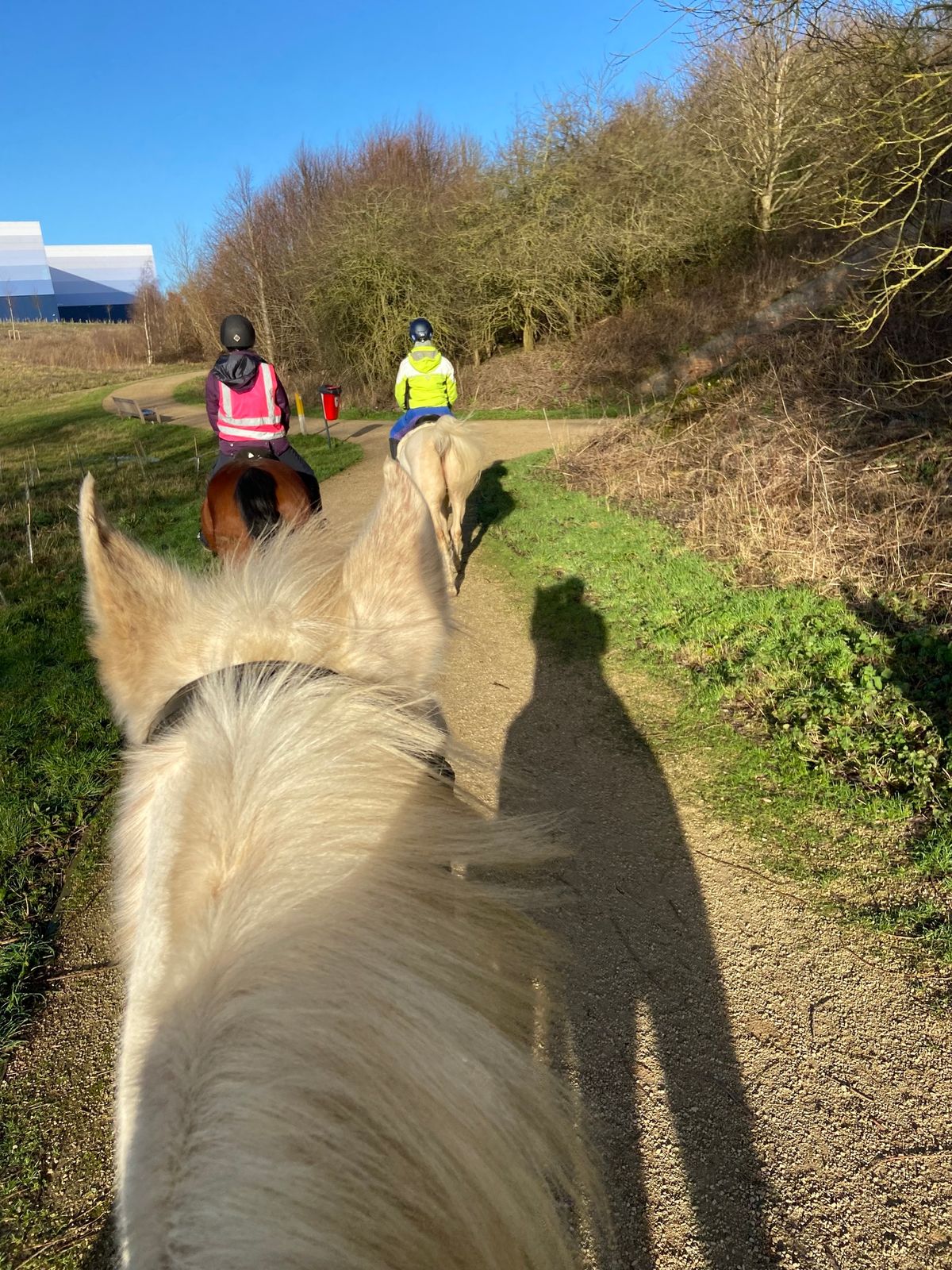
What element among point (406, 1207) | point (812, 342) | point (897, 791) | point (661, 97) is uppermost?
point (661, 97)

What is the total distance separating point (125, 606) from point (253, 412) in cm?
442

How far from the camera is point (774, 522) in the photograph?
7117 millimetres

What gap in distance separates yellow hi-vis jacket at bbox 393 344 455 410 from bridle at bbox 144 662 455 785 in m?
7.36

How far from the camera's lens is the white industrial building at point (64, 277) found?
7594cm

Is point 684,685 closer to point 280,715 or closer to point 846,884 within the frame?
point 846,884

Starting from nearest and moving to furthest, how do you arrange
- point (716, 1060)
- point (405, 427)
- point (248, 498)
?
point (716, 1060), point (248, 498), point (405, 427)

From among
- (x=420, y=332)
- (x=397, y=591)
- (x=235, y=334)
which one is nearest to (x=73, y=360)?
(x=420, y=332)

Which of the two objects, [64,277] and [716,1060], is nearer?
[716,1060]

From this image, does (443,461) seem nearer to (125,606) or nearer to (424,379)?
(424,379)

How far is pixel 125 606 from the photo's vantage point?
1438mm

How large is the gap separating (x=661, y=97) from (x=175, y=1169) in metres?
26.3

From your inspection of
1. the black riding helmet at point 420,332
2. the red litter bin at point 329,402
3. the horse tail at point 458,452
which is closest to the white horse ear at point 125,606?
the horse tail at point 458,452

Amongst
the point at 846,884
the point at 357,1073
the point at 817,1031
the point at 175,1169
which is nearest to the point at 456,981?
the point at 357,1073

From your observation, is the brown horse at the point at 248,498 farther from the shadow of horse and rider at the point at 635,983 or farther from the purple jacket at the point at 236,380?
the shadow of horse and rider at the point at 635,983
